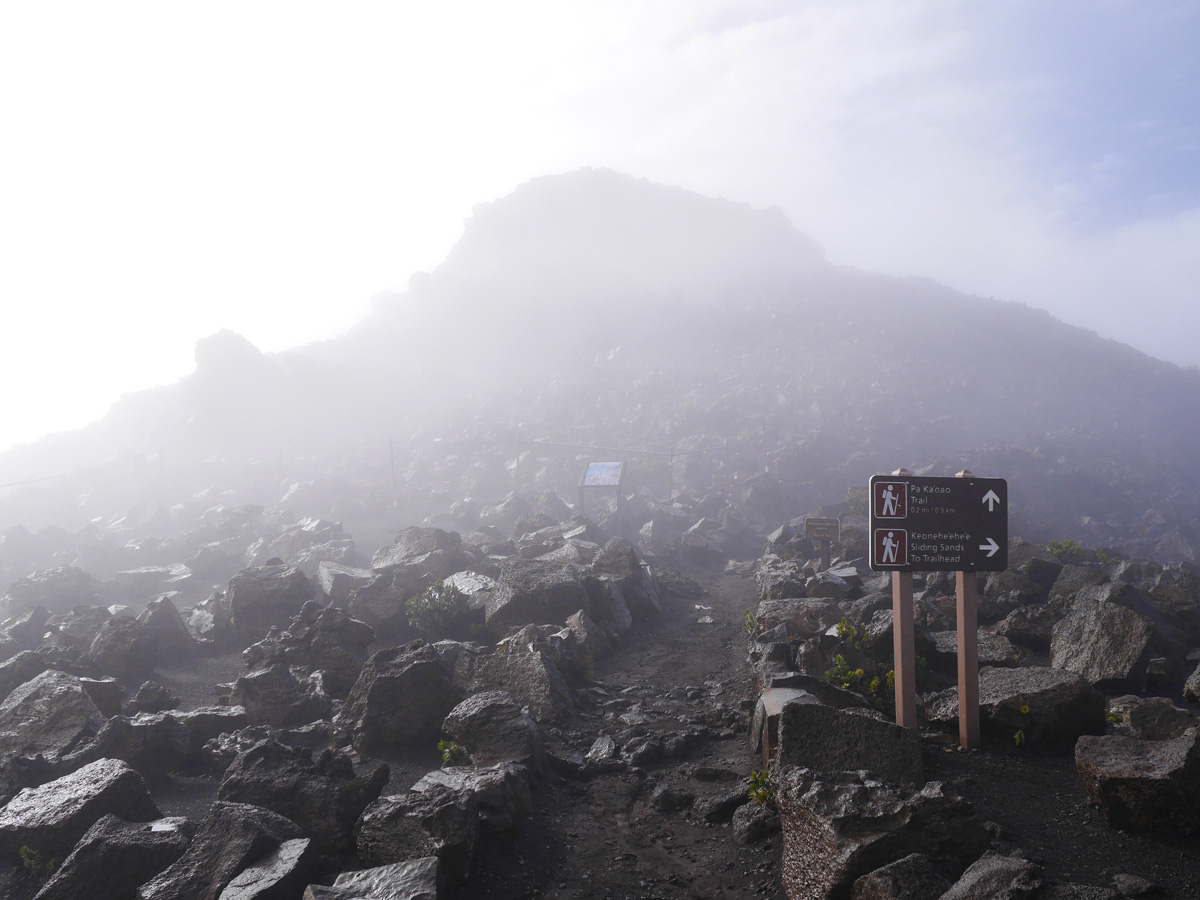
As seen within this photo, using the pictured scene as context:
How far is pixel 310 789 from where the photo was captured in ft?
20.3

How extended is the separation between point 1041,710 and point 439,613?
941 cm

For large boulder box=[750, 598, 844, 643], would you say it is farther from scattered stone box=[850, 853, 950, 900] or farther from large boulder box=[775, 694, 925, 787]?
scattered stone box=[850, 853, 950, 900]

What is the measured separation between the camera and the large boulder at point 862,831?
4.41m

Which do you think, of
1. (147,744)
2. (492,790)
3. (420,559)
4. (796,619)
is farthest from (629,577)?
(492,790)

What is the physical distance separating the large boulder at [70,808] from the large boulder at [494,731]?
2.83 meters

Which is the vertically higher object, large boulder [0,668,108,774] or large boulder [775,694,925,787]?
large boulder [775,694,925,787]

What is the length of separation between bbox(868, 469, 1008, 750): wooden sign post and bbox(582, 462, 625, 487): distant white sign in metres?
18.0

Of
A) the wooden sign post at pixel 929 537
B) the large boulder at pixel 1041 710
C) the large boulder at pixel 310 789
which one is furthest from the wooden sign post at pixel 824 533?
the large boulder at pixel 310 789

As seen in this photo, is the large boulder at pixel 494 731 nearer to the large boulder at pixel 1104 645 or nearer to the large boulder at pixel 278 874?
the large boulder at pixel 278 874

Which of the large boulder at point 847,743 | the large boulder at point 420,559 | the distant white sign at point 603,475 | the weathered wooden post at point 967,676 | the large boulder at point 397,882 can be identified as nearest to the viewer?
the large boulder at point 397,882

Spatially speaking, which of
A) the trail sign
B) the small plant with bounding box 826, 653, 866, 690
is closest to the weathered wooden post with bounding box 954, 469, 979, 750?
the trail sign

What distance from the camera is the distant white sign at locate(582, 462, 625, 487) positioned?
2514cm

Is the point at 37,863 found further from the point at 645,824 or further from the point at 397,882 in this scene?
the point at 645,824

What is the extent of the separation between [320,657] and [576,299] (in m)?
91.7
